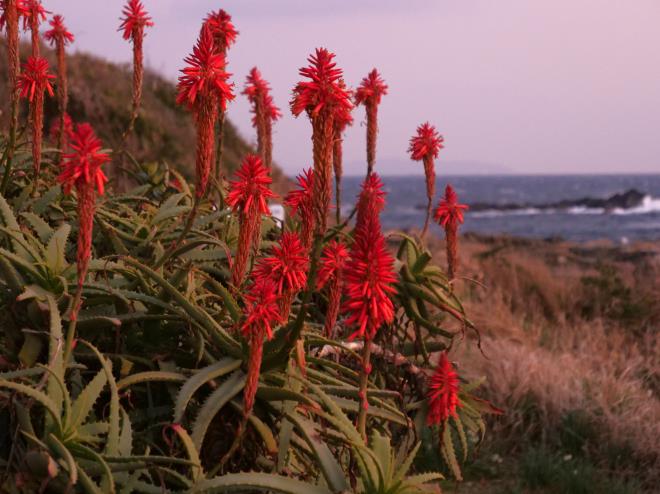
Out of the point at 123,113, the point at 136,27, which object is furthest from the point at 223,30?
the point at 123,113

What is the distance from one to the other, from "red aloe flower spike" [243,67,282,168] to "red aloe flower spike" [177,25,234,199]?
1.06m

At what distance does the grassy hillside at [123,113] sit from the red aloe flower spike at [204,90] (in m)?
13.6

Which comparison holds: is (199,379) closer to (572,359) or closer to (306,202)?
(306,202)

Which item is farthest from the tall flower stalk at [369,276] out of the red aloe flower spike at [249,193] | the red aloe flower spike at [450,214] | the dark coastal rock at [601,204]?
the dark coastal rock at [601,204]

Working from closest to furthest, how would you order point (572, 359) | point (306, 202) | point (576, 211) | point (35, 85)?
point (306, 202), point (35, 85), point (572, 359), point (576, 211)

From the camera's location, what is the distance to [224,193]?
227 cm

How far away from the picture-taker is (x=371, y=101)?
257cm

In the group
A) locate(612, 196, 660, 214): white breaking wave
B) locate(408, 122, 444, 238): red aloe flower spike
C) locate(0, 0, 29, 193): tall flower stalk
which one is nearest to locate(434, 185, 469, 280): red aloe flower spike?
locate(408, 122, 444, 238): red aloe flower spike

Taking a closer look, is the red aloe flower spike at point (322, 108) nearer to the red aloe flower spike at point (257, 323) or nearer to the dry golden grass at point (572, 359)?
the red aloe flower spike at point (257, 323)

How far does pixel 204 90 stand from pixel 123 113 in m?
16.8

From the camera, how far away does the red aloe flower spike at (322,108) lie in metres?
1.23

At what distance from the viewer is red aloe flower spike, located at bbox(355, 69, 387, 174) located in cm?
253

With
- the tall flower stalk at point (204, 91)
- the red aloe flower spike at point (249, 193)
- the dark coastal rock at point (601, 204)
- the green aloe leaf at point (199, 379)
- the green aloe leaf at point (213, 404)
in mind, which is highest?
the tall flower stalk at point (204, 91)

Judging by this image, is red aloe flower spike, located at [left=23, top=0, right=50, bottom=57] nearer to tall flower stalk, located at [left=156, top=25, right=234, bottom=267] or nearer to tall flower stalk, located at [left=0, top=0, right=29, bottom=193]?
tall flower stalk, located at [left=0, top=0, right=29, bottom=193]
